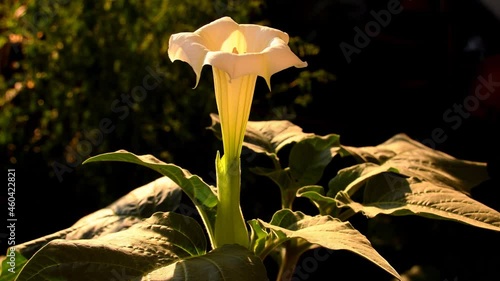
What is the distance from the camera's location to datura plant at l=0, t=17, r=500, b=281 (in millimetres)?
519

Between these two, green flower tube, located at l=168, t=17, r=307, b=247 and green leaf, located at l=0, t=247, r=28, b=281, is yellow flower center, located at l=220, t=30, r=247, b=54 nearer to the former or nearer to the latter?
green flower tube, located at l=168, t=17, r=307, b=247

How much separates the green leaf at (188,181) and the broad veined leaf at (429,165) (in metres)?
0.27

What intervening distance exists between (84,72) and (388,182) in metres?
0.91

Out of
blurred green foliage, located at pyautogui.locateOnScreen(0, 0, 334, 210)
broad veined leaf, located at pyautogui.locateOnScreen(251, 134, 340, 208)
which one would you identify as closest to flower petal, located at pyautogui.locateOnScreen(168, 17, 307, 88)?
broad veined leaf, located at pyautogui.locateOnScreen(251, 134, 340, 208)

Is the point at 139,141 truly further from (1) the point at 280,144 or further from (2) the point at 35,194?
(1) the point at 280,144

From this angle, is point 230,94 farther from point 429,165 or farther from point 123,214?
point 429,165

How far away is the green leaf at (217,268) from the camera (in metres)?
0.51

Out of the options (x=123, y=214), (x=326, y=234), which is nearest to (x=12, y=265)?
(x=123, y=214)

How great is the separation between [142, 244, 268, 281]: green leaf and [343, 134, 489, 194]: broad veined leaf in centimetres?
34

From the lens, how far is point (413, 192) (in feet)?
2.36

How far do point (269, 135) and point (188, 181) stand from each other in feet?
0.91

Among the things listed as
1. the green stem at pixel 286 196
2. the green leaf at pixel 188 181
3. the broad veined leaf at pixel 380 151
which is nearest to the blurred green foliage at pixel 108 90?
the broad veined leaf at pixel 380 151

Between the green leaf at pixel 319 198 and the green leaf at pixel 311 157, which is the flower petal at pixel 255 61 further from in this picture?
the green leaf at pixel 311 157

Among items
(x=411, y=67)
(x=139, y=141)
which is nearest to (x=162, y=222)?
(x=139, y=141)
